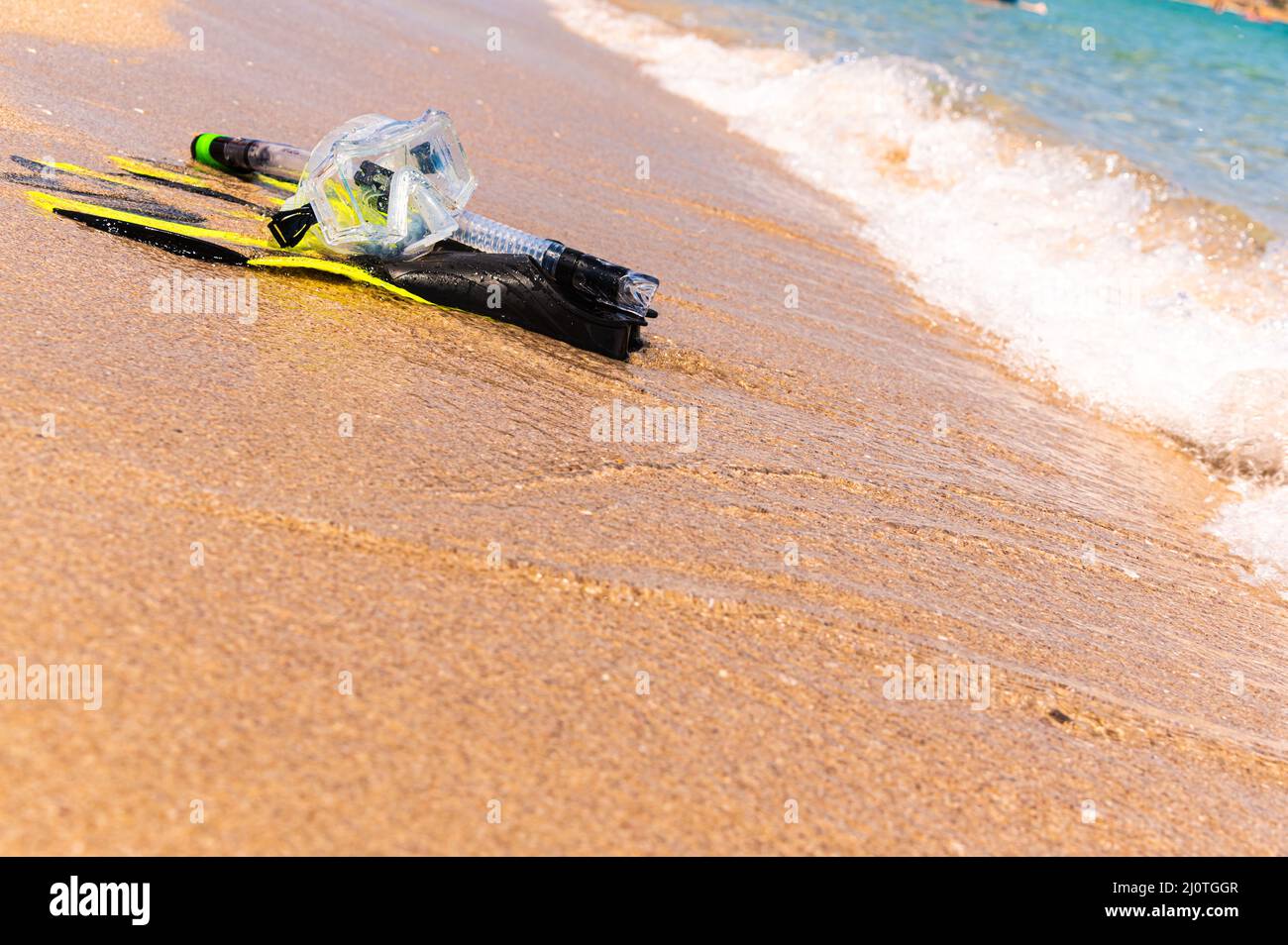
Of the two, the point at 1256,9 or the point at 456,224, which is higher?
the point at 1256,9

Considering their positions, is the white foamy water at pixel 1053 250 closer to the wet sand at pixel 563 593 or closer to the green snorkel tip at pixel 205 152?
the wet sand at pixel 563 593

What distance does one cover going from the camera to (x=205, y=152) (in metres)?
4.91

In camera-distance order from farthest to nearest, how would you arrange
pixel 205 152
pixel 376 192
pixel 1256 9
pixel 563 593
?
pixel 1256 9, pixel 205 152, pixel 376 192, pixel 563 593

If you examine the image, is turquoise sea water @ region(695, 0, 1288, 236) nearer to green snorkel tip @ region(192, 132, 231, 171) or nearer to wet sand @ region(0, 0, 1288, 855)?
wet sand @ region(0, 0, 1288, 855)

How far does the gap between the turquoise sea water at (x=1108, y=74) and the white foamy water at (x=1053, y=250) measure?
1.40 metres

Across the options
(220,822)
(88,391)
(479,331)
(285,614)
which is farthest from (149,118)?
(220,822)

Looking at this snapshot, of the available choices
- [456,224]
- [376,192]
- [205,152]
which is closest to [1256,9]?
[205,152]

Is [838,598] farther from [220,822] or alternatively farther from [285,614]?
[220,822]

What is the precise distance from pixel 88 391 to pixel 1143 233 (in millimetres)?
8256

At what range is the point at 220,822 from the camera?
1.77 meters

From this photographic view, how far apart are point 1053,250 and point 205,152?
19.0 feet

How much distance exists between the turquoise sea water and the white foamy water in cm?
140

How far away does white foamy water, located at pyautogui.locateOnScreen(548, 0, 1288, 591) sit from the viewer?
5.41 metres

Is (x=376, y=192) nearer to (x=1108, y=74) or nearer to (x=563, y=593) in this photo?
(x=563, y=593)
